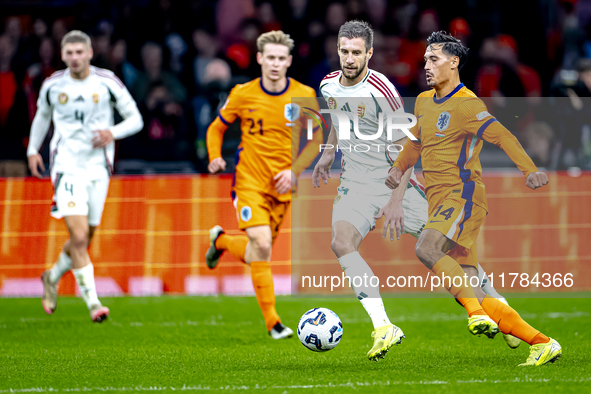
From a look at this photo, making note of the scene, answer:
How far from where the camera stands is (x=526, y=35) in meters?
13.5

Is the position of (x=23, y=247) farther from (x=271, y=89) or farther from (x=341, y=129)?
(x=341, y=129)

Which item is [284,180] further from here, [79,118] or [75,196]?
[79,118]

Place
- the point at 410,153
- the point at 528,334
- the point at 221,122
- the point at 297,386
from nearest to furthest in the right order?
1. the point at 297,386
2. the point at 528,334
3. the point at 410,153
4. the point at 221,122

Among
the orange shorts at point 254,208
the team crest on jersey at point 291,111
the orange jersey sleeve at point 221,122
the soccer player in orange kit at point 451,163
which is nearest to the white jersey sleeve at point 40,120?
the orange jersey sleeve at point 221,122

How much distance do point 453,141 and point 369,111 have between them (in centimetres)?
71

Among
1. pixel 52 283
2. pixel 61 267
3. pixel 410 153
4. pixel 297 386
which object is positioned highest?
pixel 410 153

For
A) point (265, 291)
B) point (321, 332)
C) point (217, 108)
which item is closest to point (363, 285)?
point (321, 332)

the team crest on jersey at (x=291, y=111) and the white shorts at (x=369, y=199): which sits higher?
the team crest on jersey at (x=291, y=111)

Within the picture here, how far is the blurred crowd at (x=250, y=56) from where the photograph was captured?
443 inches

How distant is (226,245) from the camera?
26.4 ft

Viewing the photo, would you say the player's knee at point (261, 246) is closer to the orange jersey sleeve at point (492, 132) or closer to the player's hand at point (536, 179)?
the orange jersey sleeve at point (492, 132)

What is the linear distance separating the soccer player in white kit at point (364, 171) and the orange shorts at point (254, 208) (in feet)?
3.76

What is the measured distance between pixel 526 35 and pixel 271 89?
288 inches

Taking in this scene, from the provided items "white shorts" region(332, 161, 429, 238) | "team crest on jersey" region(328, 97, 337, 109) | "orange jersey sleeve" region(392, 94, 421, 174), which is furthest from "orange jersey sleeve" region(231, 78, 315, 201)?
"orange jersey sleeve" region(392, 94, 421, 174)
